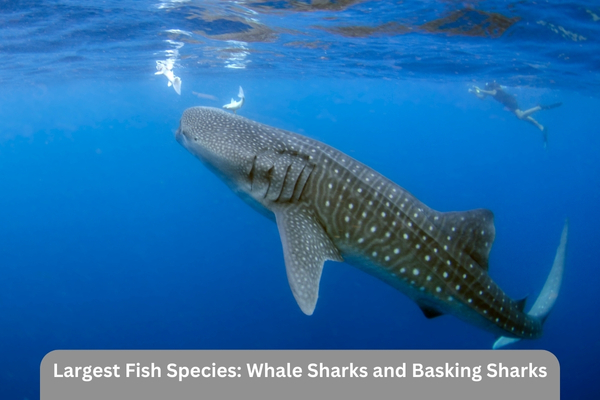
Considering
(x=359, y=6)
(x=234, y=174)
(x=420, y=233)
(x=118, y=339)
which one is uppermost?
(x=359, y=6)

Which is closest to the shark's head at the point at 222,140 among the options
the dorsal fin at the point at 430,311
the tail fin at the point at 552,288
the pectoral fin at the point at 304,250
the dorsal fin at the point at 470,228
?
the pectoral fin at the point at 304,250

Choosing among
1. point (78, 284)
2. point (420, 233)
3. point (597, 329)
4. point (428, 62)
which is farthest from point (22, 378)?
point (597, 329)

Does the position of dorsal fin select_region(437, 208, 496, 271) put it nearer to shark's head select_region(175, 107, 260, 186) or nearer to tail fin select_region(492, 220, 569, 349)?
tail fin select_region(492, 220, 569, 349)

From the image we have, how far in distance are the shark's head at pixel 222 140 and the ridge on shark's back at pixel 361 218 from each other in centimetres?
1

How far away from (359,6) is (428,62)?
32.5 feet

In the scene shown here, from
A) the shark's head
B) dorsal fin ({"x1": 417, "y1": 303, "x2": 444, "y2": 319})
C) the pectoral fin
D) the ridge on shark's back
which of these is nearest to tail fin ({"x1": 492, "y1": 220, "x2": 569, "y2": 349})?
the ridge on shark's back

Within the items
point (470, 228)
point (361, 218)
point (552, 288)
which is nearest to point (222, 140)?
point (361, 218)

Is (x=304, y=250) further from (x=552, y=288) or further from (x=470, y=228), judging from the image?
(x=552, y=288)

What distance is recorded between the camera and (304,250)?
393cm

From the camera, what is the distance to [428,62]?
1875cm

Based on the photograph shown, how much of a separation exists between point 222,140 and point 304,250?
5.81 ft

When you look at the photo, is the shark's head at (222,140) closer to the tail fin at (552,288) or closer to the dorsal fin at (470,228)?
the dorsal fin at (470,228)

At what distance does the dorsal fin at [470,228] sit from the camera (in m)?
4.49

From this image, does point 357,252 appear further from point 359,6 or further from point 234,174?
point 359,6
